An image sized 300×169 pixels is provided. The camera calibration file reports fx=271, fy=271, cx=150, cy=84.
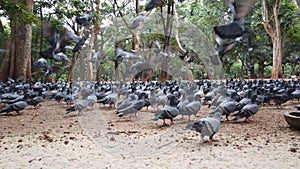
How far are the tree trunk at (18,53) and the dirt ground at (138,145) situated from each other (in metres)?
5.93

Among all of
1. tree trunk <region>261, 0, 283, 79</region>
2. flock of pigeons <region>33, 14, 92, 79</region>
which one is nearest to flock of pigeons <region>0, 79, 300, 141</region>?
flock of pigeons <region>33, 14, 92, 79</region>

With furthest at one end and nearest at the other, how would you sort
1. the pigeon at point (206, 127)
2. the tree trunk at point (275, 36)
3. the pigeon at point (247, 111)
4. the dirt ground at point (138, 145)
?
the tree trunk at point (275, 36) < the pigeon at point (247, 111) < the pigeon at point (206, 127) < the dirt ground at point (138, 145)

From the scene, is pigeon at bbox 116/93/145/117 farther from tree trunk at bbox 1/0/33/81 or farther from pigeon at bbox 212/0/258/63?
tree trunk at bbox 1/0/33/81

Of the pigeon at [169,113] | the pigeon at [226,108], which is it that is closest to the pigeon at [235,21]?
the pigeon at [226,108]

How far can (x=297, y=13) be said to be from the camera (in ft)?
46.0

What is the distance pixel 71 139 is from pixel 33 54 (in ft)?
58.5

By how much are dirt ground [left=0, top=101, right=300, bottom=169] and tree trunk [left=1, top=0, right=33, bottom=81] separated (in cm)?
593

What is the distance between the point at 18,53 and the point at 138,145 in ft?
29.0

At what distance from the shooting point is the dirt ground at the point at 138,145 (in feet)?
9.70

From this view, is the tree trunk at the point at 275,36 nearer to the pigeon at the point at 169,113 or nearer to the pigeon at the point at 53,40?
the pigeon at the point at 53,40

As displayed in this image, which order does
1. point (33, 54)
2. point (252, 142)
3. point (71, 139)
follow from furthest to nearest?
point (33, 54)
point (71, 139)
point (252, 142)

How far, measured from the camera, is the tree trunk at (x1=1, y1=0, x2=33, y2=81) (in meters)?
10.6

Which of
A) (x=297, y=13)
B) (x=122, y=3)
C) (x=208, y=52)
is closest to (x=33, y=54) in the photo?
(x=122, y=3)

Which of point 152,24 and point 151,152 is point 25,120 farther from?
point 152,24
